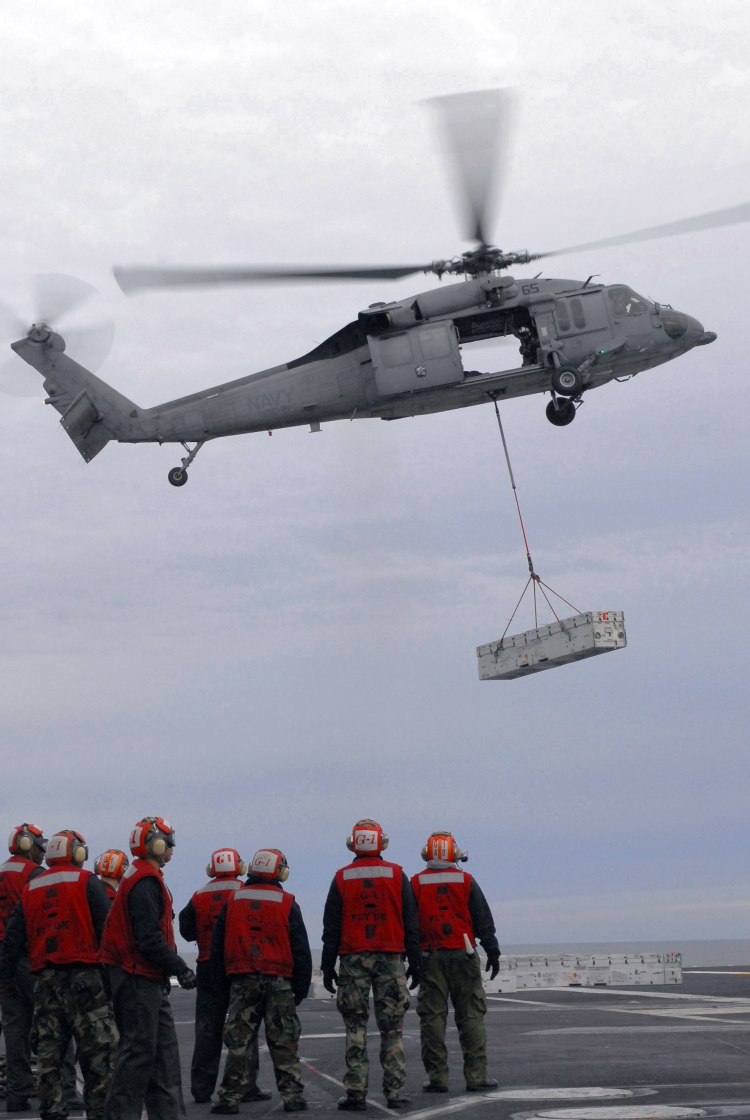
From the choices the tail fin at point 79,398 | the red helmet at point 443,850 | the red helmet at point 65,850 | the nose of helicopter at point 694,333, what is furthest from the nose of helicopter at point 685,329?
the red helmet at point 65,850

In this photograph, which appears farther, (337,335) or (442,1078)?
(337,335)

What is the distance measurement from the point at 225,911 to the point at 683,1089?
428 centimetres

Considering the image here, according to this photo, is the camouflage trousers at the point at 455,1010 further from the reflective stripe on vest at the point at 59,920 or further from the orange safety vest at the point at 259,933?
the reflective stripe on vest at the point at 59,920

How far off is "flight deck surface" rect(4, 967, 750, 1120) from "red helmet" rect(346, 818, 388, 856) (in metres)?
2.16

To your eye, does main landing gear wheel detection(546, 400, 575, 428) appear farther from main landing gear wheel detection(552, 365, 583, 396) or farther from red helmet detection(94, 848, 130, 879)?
red helmet detection(94, 848, 130, 879)

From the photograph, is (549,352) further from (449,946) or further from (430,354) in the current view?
(449,946)

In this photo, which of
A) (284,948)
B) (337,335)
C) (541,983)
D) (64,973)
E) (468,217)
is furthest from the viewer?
(541,983)

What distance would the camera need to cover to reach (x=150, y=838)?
33.9 feet

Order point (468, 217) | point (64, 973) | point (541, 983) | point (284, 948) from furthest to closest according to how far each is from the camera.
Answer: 1. point (541, 983)
2. point (468, 217)
3. point (284, 948)
4. point (64, 973)

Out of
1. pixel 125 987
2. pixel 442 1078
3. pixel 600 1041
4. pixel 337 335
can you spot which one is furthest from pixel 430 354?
pixel 125 987

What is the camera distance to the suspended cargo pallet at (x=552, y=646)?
69.0ft

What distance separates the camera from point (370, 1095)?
12.7 m

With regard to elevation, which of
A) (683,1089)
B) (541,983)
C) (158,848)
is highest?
(541,983)

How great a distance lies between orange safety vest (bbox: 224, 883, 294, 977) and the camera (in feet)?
40.2
